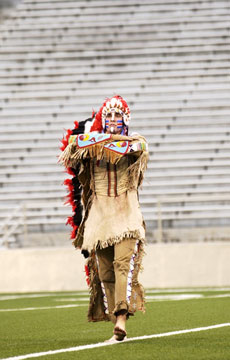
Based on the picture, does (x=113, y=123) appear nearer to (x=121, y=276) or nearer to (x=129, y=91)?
(x=121, y=276)

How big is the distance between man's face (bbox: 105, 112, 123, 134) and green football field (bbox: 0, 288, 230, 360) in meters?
1.26

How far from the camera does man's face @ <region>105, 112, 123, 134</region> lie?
238 inches

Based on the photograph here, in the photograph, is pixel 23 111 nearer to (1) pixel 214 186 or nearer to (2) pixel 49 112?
(2) pixel 49 112

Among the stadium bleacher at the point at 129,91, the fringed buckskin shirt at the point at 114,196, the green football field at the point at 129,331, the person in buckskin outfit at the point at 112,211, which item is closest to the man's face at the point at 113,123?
the person in buckskin outfit at the point at 112,211

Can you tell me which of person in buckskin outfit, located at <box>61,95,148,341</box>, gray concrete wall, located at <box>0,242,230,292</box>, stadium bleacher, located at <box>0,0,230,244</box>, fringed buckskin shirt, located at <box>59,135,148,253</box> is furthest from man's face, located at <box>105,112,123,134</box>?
stadium bleacher, located at <box>0,0,230,244</box>

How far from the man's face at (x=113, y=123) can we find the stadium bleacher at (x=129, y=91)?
9.00 metres

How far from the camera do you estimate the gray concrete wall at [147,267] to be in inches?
533

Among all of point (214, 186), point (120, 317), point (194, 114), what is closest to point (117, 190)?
point (120, 317)

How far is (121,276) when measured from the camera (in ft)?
19.1

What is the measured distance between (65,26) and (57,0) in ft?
3.44

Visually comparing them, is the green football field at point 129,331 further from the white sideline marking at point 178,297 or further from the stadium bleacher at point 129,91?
the stadium bleacher at point 129,91

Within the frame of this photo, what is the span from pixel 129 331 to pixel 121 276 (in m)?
0.93

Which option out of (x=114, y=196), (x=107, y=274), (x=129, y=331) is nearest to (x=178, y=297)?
(x=129, y=331)

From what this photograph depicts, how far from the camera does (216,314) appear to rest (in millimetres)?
7844
